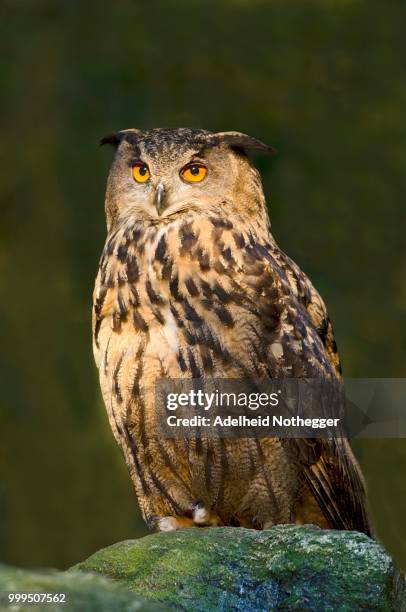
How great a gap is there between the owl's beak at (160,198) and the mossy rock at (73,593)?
2.94 ft

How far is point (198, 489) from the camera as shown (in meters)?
2.10

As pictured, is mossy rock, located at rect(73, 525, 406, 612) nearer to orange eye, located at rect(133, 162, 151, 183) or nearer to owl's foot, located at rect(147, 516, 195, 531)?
owl's foot, located at rect(147, 516, 195, 531)

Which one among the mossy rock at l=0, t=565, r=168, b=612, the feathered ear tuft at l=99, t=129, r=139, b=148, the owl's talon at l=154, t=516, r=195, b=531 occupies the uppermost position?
the feathered ear tuft at l=99, t=129, r=139, b=148

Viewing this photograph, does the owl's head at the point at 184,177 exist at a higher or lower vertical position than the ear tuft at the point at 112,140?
lower

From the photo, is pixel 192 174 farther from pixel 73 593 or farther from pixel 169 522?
pixel 73 593

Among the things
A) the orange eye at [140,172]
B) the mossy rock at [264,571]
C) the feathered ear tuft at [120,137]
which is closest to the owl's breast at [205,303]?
the orange eye at [140,172]

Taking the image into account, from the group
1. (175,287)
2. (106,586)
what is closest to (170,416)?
(175,287)

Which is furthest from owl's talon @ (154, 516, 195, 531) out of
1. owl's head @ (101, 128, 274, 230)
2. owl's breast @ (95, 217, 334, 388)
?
owl's head @ (101, 128, 274, 230)

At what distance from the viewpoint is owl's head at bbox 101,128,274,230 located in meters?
2.12

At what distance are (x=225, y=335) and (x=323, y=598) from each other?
23.3 inches
